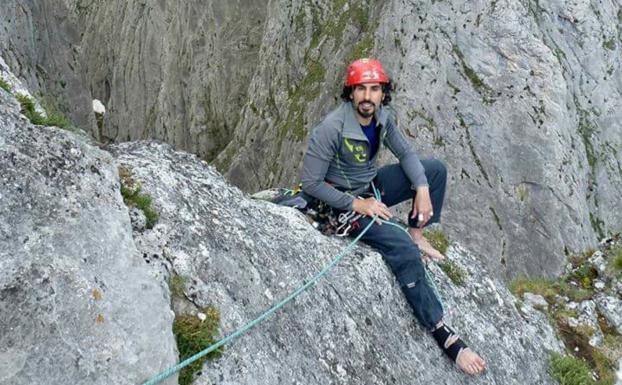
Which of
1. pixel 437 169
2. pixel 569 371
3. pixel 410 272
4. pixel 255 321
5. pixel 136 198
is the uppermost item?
pixel 136 198

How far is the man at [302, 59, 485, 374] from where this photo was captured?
663 centimetres

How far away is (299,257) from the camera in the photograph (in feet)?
20.3

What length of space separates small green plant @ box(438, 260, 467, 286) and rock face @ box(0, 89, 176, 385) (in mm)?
4449

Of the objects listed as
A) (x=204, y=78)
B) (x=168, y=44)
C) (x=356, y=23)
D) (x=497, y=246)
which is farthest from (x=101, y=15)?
(x=497, y=246)

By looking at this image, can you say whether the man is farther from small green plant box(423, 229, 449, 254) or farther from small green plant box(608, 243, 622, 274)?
small green plant box(608, 243, 622, 274)

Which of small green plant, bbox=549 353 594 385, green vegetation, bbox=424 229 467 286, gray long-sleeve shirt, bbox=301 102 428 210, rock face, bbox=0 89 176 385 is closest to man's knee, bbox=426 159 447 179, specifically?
gray long-sleeve shirt, bbox=301 102 428 210

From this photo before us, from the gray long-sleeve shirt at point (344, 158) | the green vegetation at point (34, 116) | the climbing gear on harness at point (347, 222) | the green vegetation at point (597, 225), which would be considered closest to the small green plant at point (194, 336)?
the green vegetation at point (34, 116)

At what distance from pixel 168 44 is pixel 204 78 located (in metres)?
5.73

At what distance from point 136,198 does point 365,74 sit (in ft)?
9.41

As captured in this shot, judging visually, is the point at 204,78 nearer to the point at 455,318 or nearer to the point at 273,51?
the point at 273,51

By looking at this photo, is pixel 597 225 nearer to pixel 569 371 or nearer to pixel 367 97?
pixel 569 371

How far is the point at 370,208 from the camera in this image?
268 inches

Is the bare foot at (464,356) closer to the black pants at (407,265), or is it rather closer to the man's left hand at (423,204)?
the black pants at (407,265)

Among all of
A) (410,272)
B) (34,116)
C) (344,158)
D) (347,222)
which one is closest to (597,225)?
(410,272)
